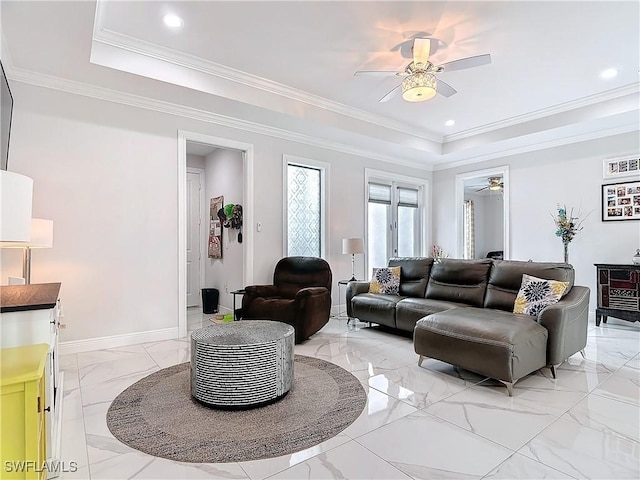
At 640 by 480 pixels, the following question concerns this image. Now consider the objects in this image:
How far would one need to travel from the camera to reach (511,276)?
3584mm

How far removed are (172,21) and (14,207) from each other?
2.18m

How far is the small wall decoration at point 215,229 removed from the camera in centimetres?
585

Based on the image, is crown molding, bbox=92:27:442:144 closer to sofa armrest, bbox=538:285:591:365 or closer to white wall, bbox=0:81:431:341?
white wall, bbox=0:81:431:341

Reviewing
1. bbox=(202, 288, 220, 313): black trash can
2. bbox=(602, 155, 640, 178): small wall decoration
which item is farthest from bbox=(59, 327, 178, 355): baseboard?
bbox=(602, 155, 640, 178): small wall decoration

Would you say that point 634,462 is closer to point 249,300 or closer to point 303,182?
point 249,300

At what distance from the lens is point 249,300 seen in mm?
4055

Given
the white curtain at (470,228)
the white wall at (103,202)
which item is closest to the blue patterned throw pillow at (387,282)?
the white wall at (103,202)

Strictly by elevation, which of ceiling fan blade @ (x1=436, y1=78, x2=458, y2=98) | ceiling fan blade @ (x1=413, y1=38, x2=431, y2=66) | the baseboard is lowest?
the baseboard

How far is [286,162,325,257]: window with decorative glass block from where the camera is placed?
17.1ft

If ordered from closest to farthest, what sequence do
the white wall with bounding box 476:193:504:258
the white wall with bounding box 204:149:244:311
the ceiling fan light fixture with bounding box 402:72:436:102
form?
the ceiling fan light fixture with bounding box 402:72:436:102
the white wall with bounding box 204:149:244:311
the white wall with bounding box 476:193:504:258

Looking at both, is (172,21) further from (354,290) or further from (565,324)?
(565,324)

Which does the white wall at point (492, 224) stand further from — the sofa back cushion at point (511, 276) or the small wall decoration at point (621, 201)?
the sofa back cushion at point (511, 276)

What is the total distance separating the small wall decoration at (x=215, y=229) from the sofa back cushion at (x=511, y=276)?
4.08 m

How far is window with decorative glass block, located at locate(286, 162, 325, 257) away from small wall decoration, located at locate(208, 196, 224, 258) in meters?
1.32
